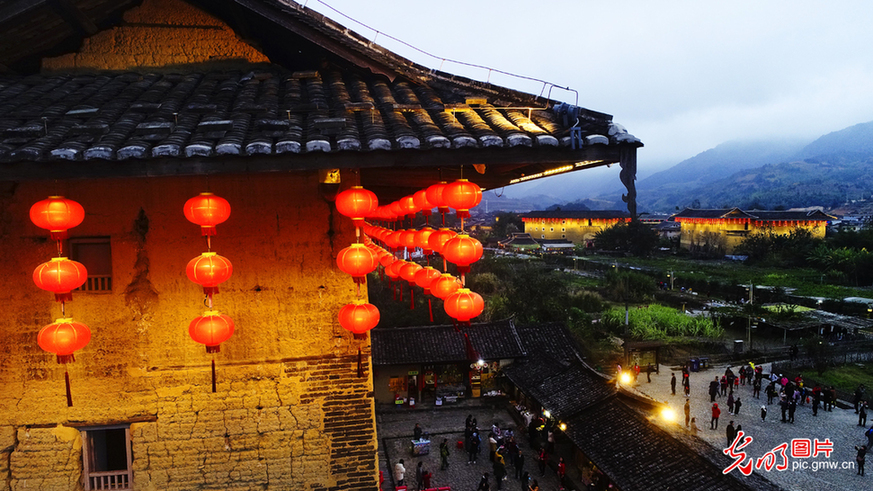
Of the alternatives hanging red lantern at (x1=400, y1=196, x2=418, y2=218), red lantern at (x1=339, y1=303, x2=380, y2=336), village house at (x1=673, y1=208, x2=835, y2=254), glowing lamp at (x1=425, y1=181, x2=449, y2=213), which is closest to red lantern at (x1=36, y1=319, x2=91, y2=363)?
red lantern at (x1=339, y1=303, x2=380, y2=336)

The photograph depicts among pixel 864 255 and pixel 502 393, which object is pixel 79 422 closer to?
pixel 502 393

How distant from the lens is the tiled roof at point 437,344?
849 inches

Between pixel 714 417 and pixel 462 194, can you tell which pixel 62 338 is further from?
pixel 714 417

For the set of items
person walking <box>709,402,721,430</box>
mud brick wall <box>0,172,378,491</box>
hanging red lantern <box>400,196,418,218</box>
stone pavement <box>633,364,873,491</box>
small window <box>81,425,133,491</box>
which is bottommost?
stone pavement <box>633,364,873,491</box>

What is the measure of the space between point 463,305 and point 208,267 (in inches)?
112

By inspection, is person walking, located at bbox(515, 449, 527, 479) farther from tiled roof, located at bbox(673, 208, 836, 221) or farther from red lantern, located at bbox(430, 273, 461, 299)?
tiled roof, located at bbox(673, 208, 836, 221)

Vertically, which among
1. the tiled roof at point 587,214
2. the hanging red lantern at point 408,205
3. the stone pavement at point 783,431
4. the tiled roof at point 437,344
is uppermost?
the tiled roof at point 587,214

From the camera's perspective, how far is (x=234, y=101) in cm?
473

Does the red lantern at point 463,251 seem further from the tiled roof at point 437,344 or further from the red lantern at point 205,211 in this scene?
the tiled roof at point 437,344

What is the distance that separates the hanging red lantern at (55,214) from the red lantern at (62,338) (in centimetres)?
85

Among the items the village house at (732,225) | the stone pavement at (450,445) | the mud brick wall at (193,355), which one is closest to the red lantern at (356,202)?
the mud brick wall at (193,355)

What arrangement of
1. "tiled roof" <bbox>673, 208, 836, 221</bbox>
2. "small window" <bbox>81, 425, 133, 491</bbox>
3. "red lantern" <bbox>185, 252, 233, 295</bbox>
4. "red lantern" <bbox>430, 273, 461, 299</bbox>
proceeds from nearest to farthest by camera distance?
1. "red lantern" <bbox>185, 252, 233, 295</bbox>
2. "small window" <bbox>81, 425, 133, 491</bbox>
3. "red lantern" <bbox>430, 273, 461, 299</bbox>
4. "tiled roof" <bbox>673, 208, 836, 221</bbox>

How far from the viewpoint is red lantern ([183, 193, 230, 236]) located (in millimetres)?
4418

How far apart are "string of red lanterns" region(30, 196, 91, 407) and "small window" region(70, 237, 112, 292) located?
668mm
